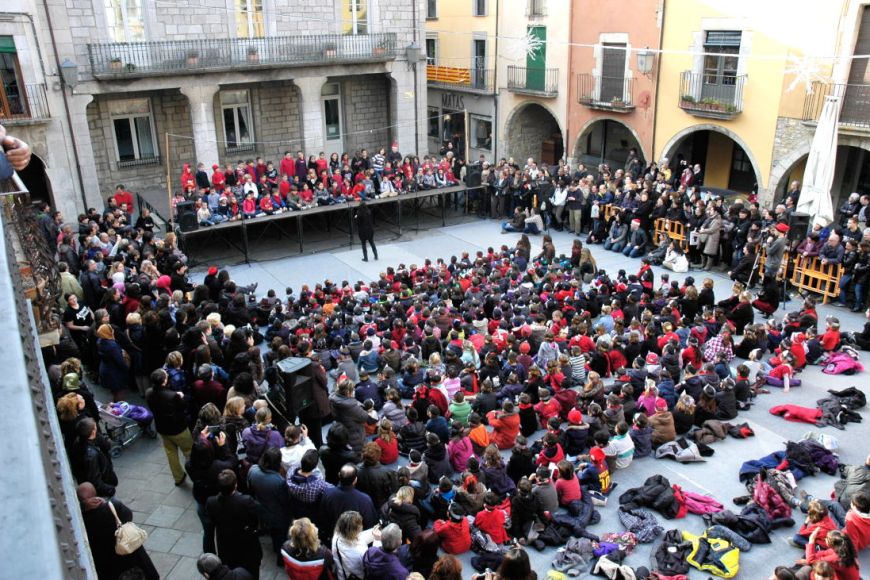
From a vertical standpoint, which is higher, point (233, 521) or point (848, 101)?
point (848, 101)

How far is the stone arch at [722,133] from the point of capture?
19.1 metres

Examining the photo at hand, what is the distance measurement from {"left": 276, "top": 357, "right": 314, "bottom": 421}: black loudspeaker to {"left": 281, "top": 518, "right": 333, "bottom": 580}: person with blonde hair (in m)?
2.35

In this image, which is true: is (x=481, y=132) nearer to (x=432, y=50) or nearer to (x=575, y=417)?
(x=432, y=50)

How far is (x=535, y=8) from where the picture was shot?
2531 cm

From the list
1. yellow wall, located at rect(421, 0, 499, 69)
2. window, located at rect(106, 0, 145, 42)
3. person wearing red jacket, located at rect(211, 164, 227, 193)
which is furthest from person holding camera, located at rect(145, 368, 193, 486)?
yellow wall, located at rect(421, 0, 499, 69)

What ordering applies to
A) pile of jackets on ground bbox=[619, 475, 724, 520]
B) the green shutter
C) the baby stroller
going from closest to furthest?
pile of jackets on ground bbox=[619, 475, 724, 520] < the baby stroller < the green shutter

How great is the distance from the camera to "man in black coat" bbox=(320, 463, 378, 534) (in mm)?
6629

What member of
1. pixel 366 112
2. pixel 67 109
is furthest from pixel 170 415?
pixel 366 112

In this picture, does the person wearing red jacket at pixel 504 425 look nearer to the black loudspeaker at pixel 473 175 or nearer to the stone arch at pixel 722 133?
the stone arch at pixel 722 133

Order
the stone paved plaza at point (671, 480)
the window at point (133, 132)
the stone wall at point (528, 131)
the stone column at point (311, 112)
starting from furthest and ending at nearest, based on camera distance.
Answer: the stone wall at point (528, 131) → the stone column at point (311, 112) → the window at point (133, 132) → the stone paved plaza at point (671, 480)

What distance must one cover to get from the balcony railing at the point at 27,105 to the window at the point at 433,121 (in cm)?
1751

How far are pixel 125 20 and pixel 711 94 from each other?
1697 centimetres

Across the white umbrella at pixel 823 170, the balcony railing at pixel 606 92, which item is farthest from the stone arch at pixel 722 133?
the white umbrella at pixel 823 170

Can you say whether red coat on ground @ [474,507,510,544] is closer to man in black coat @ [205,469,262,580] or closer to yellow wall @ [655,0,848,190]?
man in black coat @ [205,469,262,580]
